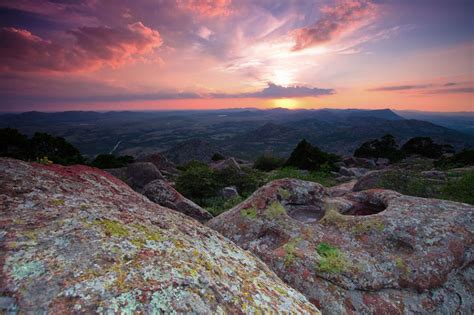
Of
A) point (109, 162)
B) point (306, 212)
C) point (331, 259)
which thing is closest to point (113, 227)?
point (331, 259)

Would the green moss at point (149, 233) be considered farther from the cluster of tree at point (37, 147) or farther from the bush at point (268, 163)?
the cluster of tree at point (37, 147)

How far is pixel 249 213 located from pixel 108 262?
614cm

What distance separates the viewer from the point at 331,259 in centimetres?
707

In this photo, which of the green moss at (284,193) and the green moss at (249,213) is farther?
the green moss at (284,193)

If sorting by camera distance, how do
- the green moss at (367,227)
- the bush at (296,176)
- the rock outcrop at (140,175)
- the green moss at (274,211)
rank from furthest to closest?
the rock outcrop at (140,175) < the bush at (296,176) < the green moss at (274,211) < the green moss at (367,227)

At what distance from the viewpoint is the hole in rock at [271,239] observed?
8.02 metres

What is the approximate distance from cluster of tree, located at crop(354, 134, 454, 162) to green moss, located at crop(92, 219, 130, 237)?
7615cm

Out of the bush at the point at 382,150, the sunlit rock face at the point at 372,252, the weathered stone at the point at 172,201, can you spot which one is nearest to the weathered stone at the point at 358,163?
the bush at the point at 382,150

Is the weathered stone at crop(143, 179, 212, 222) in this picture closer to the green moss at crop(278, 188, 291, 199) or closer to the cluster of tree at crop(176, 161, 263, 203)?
the green moss at crop(278, 188, 291, 199)

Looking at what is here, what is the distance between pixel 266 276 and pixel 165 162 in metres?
60.2

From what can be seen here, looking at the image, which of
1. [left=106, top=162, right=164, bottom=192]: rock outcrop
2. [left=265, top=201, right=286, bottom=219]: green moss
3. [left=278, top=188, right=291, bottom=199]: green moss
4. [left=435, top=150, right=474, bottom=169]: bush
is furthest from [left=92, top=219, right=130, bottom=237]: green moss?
[left=435, top=150, right=474, bottom=169]: bush

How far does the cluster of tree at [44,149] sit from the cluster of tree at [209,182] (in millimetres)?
40606

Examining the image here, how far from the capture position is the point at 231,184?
29.4m

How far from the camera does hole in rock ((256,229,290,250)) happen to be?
8016 mm
